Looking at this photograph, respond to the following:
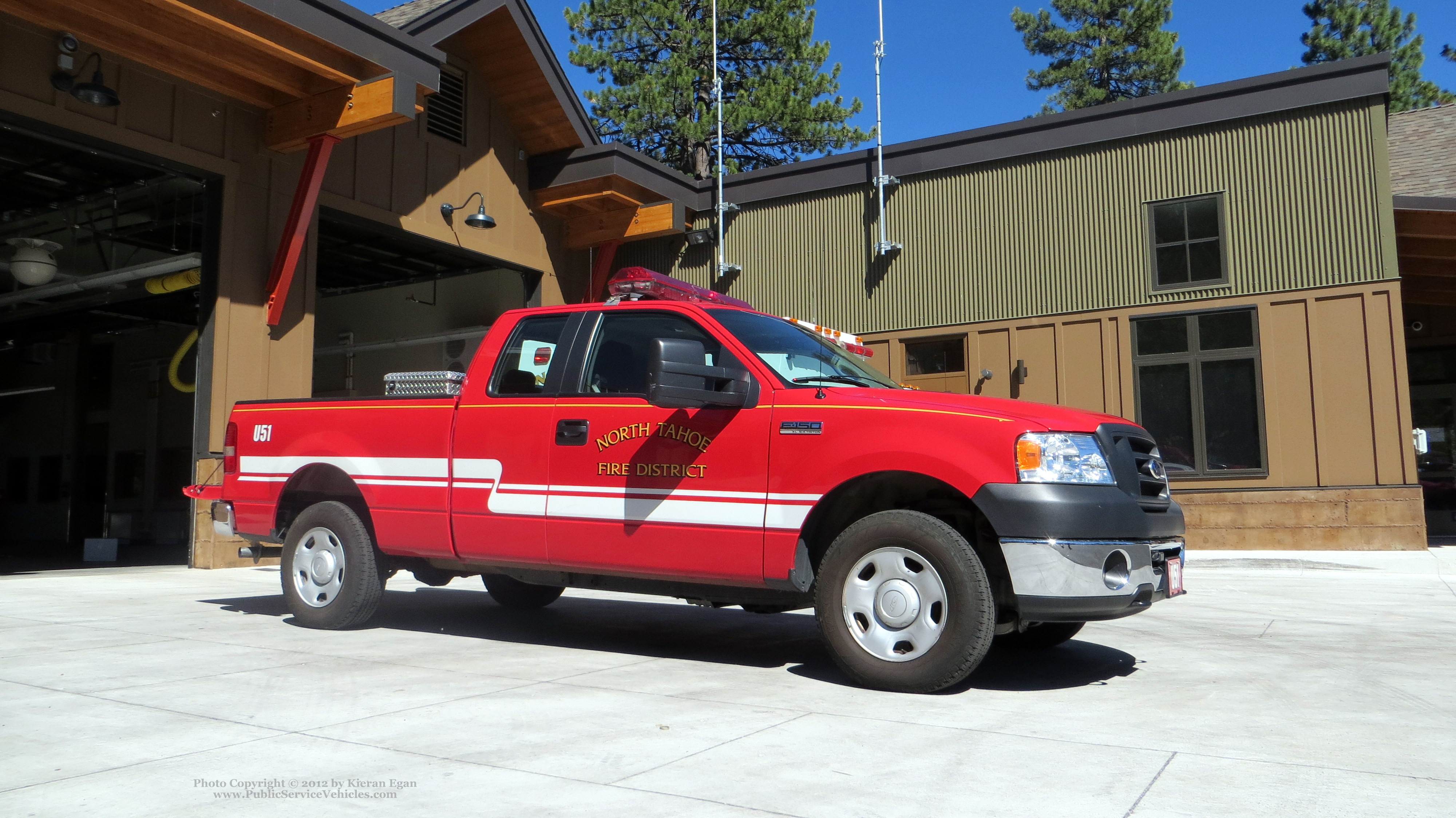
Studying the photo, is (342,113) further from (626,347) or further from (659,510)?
(659,510)

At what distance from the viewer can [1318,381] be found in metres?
14.6

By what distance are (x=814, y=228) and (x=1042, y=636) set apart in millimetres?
13473

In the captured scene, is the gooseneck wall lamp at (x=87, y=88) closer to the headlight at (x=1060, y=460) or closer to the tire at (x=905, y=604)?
the tire at (x=905, y=604)

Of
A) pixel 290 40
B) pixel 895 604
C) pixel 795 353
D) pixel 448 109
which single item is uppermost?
pixel 448 109

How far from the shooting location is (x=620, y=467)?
5.75 m

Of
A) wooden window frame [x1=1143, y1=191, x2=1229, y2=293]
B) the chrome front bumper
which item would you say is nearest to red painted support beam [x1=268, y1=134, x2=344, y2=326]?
the chrome front bumper

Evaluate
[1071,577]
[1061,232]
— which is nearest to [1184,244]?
[1061,232]

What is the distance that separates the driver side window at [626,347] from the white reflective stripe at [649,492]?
21.0 inches

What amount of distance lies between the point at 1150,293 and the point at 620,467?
12.4 meters

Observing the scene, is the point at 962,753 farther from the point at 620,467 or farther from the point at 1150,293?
the point at 1150,293

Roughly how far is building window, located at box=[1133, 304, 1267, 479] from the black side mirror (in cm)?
1172

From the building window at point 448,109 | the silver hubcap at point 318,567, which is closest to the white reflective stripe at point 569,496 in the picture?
the silver hubcap at point 318,567

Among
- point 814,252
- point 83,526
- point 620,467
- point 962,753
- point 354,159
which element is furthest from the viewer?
point 83,526

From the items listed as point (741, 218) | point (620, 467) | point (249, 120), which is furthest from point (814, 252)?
point (620, 467)
